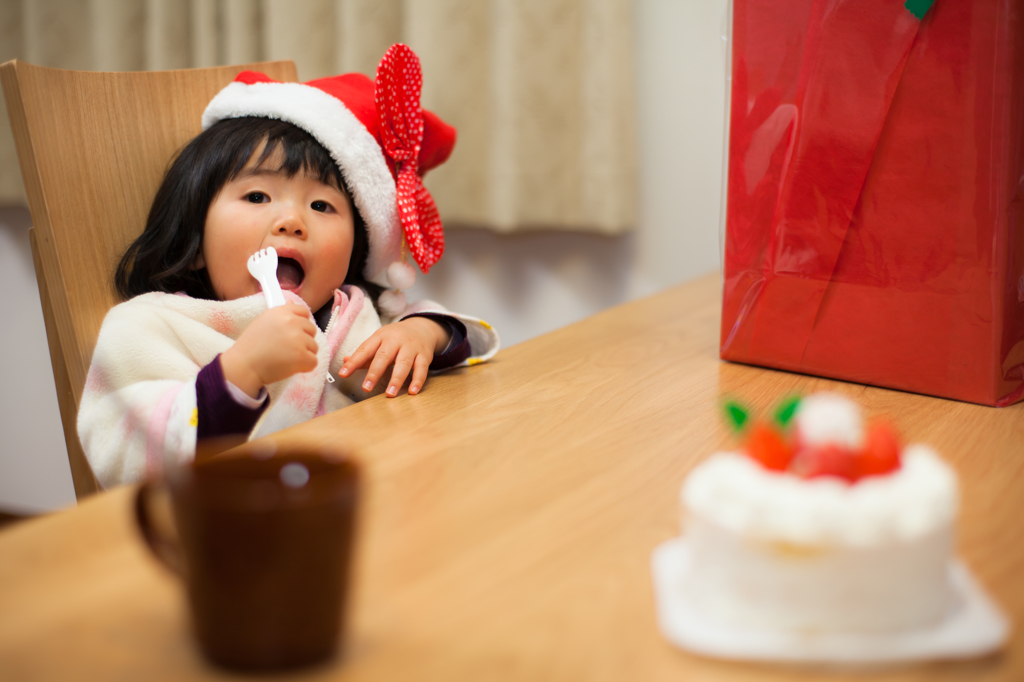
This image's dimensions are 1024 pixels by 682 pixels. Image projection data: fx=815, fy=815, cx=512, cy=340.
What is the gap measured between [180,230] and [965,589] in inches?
30.5

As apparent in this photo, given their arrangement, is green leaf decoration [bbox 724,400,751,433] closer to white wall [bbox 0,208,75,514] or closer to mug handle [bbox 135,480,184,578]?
mug handle [bbox 135,480,184,578]

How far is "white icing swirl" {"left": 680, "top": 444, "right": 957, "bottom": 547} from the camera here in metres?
0.31

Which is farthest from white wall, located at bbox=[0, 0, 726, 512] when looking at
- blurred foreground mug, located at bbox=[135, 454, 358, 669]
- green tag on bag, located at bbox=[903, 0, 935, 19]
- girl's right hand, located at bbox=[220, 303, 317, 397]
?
blurred foreground mug, located at bbox=[135, 454, 358, 669]

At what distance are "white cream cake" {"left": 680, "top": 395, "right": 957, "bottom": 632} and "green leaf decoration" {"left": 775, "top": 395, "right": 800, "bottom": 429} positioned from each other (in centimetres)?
1

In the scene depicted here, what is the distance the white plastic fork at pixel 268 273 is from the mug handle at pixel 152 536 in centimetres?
45

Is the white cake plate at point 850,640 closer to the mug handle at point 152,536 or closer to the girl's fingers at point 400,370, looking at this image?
the mug handle at point 152,536

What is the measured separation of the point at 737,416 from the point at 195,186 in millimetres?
687

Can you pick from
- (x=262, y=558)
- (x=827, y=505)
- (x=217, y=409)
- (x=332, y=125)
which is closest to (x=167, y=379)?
(x=217, y=409)

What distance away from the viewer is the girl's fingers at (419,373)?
2.42 feet

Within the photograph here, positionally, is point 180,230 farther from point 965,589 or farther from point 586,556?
point 965,589

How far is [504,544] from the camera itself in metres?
0.42

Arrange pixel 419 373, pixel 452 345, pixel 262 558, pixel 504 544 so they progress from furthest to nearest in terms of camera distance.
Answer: pixel 452 345 → pixel 419 373 → pixel 504 544 → pixel 262 558

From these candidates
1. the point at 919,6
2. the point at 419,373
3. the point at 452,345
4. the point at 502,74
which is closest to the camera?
the point at 919,6

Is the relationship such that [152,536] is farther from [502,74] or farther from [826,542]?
[502,74]
